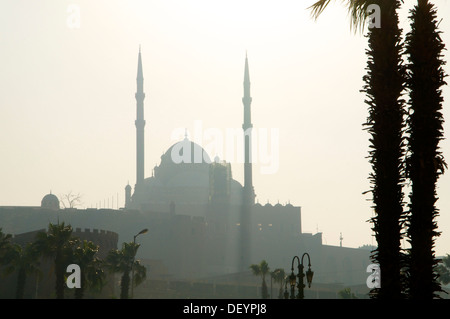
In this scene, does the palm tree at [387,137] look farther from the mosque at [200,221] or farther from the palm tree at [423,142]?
the mosque at [200,221]

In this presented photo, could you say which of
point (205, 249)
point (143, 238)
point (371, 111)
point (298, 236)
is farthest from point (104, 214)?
point (371, 111)

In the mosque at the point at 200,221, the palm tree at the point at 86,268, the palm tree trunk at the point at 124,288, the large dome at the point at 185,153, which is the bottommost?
the palm tree trunk at the point at 124,288

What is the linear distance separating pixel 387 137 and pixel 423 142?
30.7 inches

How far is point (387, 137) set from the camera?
47.9ft

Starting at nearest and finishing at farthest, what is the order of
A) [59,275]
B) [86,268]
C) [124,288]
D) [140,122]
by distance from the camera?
[59,275] < [86,268] < [124,288] < [140,122]

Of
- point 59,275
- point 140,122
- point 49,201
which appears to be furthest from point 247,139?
point 59,275

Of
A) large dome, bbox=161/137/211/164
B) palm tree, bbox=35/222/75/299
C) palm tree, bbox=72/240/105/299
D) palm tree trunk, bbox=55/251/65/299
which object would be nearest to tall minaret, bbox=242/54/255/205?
large dome, bbox=161/137/211/164

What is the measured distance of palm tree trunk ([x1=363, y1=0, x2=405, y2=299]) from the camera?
564 inches

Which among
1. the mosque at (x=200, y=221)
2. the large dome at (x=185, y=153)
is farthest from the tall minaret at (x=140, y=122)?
the large dome at (x=185, y=153)

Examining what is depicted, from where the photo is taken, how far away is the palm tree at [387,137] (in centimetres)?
1434

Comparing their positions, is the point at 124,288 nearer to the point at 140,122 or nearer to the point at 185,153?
the point at 140,122

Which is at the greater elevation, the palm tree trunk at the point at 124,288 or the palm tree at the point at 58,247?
the palm tree at the point at 58,247

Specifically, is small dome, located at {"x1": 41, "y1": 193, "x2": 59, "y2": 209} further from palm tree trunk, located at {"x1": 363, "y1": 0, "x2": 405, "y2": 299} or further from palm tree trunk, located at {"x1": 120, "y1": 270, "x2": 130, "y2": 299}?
palm tree trunk, located at {"x1": 363, "y1": 0, "x2": 405, "y2": 299}
